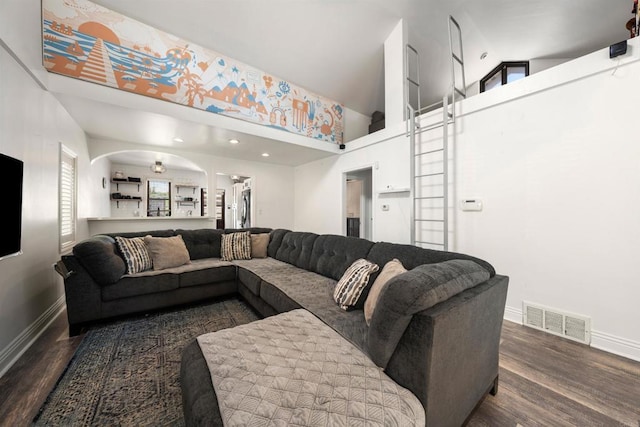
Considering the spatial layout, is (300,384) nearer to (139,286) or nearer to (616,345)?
(139,286)

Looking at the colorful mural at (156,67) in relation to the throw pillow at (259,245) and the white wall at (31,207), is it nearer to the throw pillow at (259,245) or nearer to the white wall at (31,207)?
the white wall at (31,207)

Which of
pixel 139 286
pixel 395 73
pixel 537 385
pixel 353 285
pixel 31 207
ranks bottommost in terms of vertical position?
pixel 537 385

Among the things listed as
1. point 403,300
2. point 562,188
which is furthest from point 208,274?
point 562,188

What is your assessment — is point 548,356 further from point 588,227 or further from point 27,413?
point 27,413

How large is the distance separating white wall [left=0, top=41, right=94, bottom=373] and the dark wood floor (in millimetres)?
250

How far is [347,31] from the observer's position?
12.2ft

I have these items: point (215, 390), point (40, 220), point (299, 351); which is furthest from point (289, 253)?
point (40, 220)

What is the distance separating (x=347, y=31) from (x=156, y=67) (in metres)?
2.86

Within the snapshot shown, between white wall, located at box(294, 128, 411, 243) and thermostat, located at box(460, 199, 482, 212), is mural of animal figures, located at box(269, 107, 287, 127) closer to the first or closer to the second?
white wall, located at box(294, 128, 411, 243)

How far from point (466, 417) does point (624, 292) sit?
6.21 ft

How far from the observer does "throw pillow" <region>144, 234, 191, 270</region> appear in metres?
2.70

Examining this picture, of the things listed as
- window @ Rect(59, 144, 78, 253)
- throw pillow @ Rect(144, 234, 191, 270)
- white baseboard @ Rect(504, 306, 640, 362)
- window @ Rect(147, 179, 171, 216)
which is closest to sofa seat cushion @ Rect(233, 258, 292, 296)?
throw pillow @ Rect(144, 234, 191, 270)

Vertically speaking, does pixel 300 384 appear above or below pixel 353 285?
below

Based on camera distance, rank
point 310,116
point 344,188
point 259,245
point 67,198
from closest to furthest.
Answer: point 67,198
point 259,245
point 310,116
point 344,188
